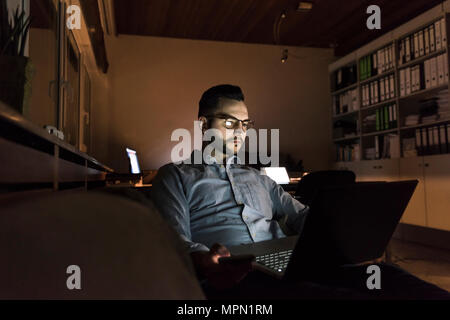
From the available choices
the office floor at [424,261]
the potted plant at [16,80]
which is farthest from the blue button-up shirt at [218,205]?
the office floor at [424,261]

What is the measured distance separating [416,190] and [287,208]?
3.01 metres

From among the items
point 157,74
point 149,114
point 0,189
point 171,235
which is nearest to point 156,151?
point 149,114

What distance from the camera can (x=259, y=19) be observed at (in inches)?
174

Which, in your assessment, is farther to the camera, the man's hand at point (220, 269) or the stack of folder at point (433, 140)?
the stack of folder at point (433, 140)

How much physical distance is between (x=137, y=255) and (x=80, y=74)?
3.92m

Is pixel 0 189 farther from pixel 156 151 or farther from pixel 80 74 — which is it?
pixel 156 151

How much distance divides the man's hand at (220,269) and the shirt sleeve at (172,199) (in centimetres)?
35

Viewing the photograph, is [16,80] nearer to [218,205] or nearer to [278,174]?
[218,205]

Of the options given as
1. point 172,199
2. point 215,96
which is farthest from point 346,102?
point 172,199

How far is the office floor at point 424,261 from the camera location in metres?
2.42

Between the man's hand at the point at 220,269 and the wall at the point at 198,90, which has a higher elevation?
the wall at the point at 198,90

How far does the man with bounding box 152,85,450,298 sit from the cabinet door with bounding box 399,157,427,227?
114 inches

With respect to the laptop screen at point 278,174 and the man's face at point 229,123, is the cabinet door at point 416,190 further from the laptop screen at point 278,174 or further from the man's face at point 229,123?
the man's face at point 229,123

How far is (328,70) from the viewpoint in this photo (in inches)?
214
